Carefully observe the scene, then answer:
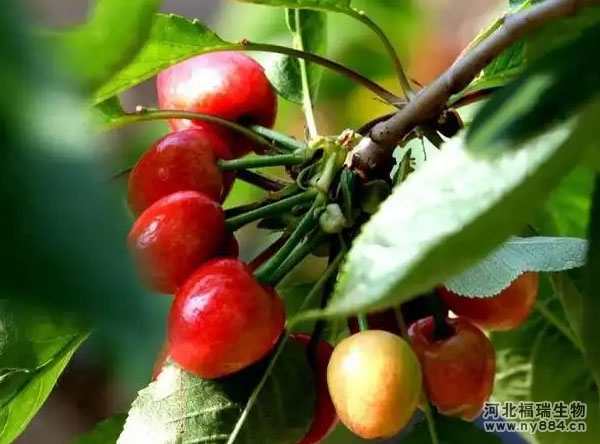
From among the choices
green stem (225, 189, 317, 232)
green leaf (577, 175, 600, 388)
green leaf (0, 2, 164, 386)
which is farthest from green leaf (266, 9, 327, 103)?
green leaf (0, 2, 164, 386)

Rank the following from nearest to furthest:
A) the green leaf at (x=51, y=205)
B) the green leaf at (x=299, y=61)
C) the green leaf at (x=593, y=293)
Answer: the green leaf at (x=51, y=205) < the green leaf at (x=593, y=293) < the green leaf at (x=299, y=61)

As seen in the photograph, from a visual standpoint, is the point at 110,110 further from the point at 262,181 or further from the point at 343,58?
the point at 343,58

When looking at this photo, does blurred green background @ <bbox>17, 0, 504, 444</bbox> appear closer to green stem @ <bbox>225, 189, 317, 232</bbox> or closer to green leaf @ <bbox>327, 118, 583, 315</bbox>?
Answer: green stem @ <bbox>225, 189, 317, 232</bbox>

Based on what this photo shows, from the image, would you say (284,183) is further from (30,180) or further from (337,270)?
(30,180)

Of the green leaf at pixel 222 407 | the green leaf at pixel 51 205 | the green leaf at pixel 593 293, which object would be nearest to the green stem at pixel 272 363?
the green leaf at pixel 222 407

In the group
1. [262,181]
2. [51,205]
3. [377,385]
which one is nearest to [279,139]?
[262,181]

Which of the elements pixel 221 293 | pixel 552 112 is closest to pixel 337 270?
pixel 221 293

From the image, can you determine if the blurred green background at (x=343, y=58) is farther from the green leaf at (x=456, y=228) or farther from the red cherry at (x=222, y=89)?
the green leaf at (x=456, y=228)
